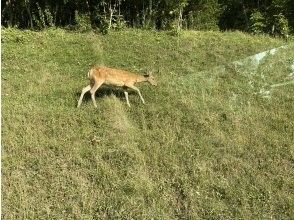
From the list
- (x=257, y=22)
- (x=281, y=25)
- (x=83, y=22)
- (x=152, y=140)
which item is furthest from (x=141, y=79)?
(x=257, y=22)

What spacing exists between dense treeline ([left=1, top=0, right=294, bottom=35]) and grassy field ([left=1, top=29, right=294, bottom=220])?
407 centimetres

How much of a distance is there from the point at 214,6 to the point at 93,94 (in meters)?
12.2

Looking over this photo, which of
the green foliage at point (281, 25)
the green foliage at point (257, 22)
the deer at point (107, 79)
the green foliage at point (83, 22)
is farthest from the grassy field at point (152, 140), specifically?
the green foliage at point (257, 22)

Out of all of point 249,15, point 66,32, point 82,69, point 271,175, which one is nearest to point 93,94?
point 82,69

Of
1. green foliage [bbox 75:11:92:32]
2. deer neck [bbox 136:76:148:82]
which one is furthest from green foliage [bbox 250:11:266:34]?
deer neck [bbox 136:76:148:82]

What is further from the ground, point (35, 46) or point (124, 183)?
point (35, 46)

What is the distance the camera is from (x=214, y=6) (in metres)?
25.6

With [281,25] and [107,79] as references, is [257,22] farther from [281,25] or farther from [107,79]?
[107,79]

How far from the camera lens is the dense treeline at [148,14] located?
24.0 m

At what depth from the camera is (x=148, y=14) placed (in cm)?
2472

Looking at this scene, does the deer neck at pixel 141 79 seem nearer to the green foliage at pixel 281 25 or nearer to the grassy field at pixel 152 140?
the grassy field at pixel 152 140

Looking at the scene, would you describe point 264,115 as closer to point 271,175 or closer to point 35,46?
point 271,175

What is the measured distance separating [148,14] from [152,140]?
41.3 ft

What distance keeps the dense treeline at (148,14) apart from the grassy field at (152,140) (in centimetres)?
407
